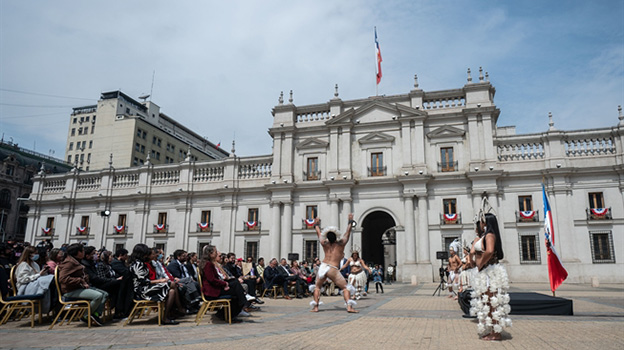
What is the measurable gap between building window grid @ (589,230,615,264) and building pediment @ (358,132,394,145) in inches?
580

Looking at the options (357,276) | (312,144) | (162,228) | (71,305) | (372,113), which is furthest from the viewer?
(162,228)

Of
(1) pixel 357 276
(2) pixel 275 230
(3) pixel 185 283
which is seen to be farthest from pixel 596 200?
(3) pixel 185 283

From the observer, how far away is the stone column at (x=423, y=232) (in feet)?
93.7

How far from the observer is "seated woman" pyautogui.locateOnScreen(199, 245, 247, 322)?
29.0 feet

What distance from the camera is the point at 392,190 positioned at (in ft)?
101

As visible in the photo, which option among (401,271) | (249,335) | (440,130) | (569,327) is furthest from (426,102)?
(249,335)

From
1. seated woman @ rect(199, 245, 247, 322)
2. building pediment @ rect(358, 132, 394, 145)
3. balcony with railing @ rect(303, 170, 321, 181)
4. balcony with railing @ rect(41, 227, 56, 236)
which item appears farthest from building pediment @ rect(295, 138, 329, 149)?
balcony with railing @ rect(41, 227, 56, 236)

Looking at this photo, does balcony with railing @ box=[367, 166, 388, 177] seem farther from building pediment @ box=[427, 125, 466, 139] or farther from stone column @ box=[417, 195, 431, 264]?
building pediment @ box=[427, 125, 466, 139]

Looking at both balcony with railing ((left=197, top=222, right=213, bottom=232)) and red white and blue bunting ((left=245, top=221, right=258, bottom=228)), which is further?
balcony with railing ((left=197, top=222, right=213, bottom=232))

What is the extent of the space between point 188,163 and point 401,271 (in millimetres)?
20441

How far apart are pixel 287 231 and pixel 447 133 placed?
46.8 feet

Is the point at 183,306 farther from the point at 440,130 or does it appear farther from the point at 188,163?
the point at 188,163

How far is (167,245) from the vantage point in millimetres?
35281

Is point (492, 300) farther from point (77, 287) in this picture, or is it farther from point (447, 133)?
point (447, 133)
